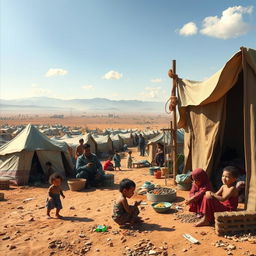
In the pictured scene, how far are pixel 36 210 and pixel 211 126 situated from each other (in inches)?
205

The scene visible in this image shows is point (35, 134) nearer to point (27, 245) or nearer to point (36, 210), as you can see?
point (36, 210)

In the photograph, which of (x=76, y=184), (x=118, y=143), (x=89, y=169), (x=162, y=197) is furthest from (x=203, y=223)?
(x=118, y=143)

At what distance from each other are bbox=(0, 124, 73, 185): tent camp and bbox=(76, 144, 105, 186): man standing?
6.69ft

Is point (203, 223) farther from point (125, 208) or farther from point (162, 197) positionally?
point (162, 197)

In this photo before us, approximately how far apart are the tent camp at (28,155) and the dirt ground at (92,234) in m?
3.27

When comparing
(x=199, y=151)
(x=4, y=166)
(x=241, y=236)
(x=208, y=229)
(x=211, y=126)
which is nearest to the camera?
(x=241, y=236)

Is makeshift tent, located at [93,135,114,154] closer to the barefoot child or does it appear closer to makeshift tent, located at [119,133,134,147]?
makeshift tent, located at [119,133,134,147]

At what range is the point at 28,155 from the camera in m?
11.5

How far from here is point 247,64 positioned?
6426 millimetres

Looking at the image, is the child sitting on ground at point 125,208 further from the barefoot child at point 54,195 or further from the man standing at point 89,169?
the man standing at point 89,169

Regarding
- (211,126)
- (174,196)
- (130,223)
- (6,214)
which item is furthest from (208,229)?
(6,214)

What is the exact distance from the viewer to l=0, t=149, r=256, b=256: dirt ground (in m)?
4.85

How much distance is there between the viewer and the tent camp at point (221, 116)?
241 inches

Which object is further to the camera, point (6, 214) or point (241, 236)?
point (6, 214)
